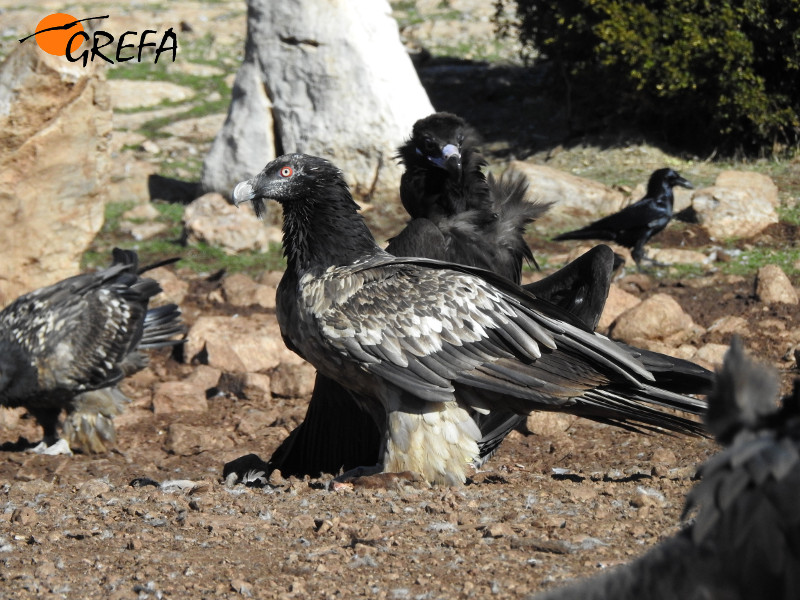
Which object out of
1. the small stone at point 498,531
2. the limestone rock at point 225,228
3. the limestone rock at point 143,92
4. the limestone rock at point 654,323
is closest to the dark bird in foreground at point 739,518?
the small stone at point 498,531

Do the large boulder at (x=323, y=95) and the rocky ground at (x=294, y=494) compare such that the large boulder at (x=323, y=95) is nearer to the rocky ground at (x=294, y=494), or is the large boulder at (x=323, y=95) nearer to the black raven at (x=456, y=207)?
the rocky ground at (x=294, y=494)

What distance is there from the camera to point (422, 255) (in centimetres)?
674

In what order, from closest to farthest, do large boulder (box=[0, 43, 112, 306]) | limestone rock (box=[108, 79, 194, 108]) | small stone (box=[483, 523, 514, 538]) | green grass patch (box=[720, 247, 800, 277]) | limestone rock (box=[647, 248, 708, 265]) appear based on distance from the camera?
1. small stone (box=[483, 523, 514, 538])
2. large boulder (box=[0, 43, 112, 306])
3. green grass patch (box=[720, 247, 800, 277])
4. limestone rock (box=[647, 248, 708, 265])
5. limestone rock (box=[108, 79, 194, 108])

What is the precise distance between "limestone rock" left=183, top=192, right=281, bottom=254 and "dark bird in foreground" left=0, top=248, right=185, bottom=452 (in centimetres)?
284

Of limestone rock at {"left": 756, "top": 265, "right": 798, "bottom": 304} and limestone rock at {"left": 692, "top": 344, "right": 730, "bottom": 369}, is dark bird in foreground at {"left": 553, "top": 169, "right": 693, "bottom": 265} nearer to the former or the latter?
limestone rock at {"left": 756, "top": 265, "right": 798, "bottom": 304}

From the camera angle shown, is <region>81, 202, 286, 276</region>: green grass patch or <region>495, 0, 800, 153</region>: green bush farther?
<region>495, 0, 800, 153</region>: green bush

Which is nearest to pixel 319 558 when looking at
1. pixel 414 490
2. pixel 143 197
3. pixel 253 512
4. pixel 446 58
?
pixel 253 512

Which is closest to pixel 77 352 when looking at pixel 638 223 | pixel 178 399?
pixel 178 399

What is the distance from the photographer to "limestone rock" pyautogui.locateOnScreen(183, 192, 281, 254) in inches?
474

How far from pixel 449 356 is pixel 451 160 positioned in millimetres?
1628

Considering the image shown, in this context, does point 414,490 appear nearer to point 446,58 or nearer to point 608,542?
point 608,542

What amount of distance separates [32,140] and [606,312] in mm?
5585

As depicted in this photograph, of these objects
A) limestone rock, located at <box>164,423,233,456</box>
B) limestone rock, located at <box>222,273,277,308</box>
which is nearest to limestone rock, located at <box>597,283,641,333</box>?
limestone rock, located at <box>222,273,277,308</box>

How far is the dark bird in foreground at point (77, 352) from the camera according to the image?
8469 millimetres
